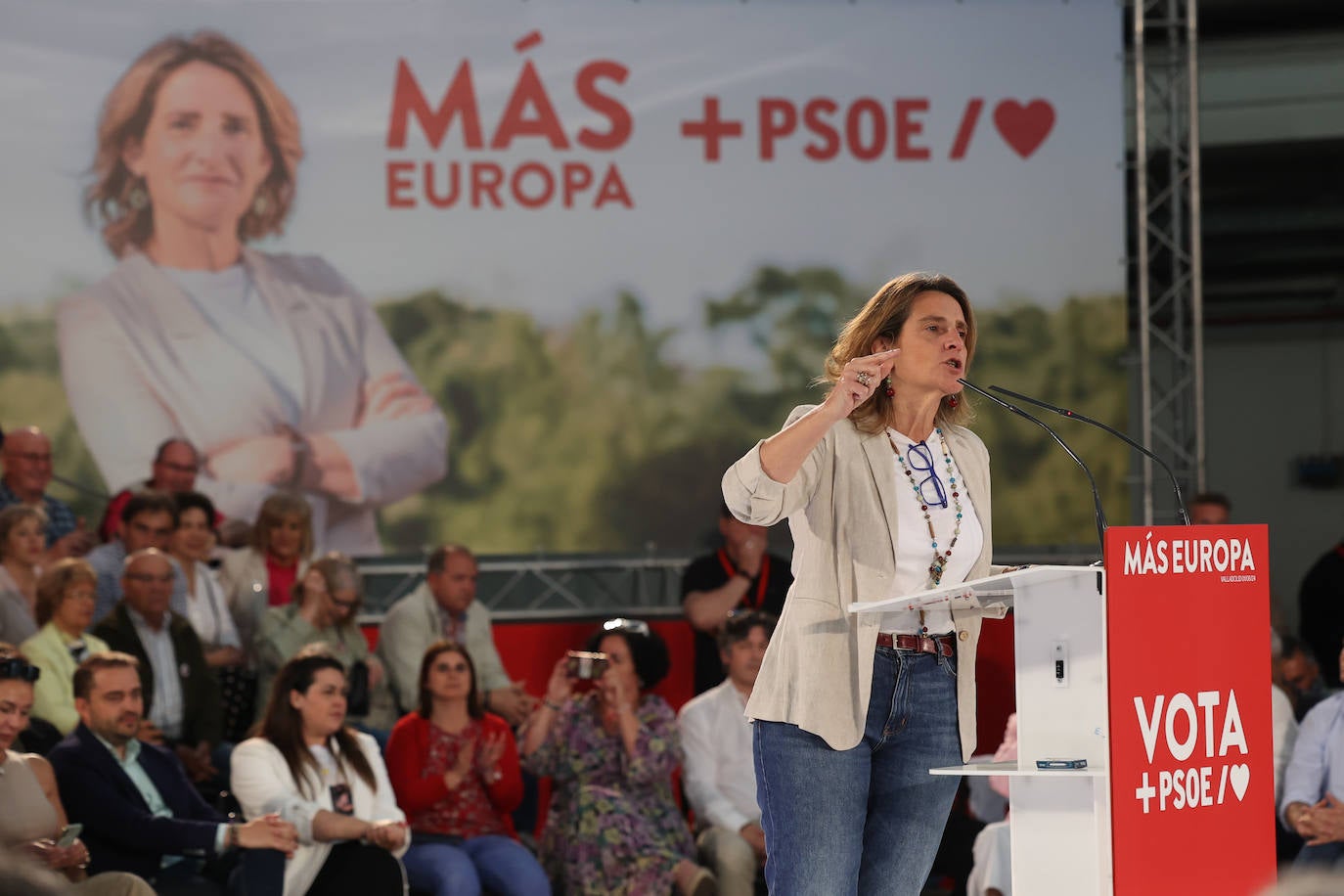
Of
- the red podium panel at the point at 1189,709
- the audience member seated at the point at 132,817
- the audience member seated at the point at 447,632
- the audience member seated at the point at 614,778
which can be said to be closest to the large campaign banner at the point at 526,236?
the audience member seated at the point at 447,632

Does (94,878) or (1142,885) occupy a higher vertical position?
(1142,885)

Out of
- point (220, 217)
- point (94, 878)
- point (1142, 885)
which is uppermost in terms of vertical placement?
point (220, 217)

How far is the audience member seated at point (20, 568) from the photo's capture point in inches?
223

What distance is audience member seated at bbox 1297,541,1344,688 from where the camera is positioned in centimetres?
771

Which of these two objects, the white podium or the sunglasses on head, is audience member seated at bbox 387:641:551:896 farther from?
the white podium

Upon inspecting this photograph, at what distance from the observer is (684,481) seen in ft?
25.6

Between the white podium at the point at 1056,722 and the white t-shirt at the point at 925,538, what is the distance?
0.21 ft

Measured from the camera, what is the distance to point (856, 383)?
2391 mm

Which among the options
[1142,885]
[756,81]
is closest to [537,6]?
[756,81]

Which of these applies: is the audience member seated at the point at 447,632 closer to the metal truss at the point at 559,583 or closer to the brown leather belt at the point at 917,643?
the metal truss at the point at 559,583

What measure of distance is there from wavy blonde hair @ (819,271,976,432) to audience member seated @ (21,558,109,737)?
347cm

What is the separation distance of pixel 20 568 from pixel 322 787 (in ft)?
4.88

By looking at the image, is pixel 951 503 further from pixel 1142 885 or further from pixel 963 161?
pixel 963 161

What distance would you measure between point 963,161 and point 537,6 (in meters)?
2.09
